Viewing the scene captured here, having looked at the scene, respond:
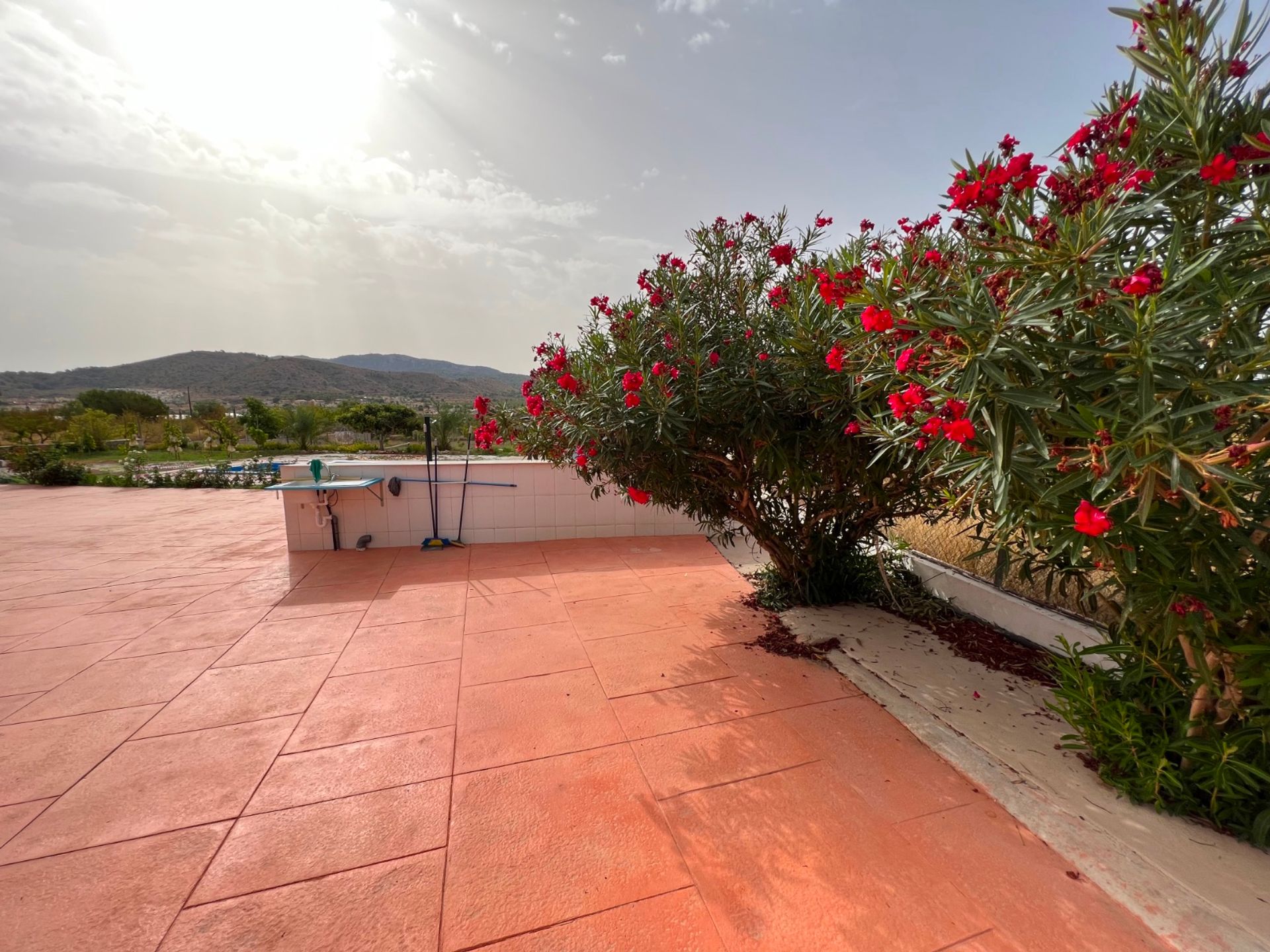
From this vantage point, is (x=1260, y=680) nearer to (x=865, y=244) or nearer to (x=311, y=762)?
(x=865, y=244)

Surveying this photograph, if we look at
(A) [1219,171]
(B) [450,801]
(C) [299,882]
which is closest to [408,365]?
(B) [450,801]

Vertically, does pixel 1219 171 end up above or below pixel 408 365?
below

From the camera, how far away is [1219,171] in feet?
3.44

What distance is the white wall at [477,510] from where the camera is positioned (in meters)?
4.29

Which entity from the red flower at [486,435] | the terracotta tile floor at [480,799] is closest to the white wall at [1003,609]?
the terracotta tile floor at [480,799]

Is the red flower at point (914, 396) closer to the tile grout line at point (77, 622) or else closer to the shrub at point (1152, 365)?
the shrub at point (1152, 365)

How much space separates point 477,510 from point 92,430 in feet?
41.4

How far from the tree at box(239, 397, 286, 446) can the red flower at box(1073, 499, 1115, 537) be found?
1689 cm

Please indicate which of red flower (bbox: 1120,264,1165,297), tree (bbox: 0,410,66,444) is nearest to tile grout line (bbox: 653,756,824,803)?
red flower (bbox: 1120,264,1165,297)

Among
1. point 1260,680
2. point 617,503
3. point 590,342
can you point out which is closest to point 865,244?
point 590,342

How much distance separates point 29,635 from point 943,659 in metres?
5.00

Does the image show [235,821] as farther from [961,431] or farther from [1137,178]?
[1137,178]

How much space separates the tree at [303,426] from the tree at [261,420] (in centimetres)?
20

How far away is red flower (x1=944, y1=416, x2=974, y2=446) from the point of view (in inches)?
44.3
